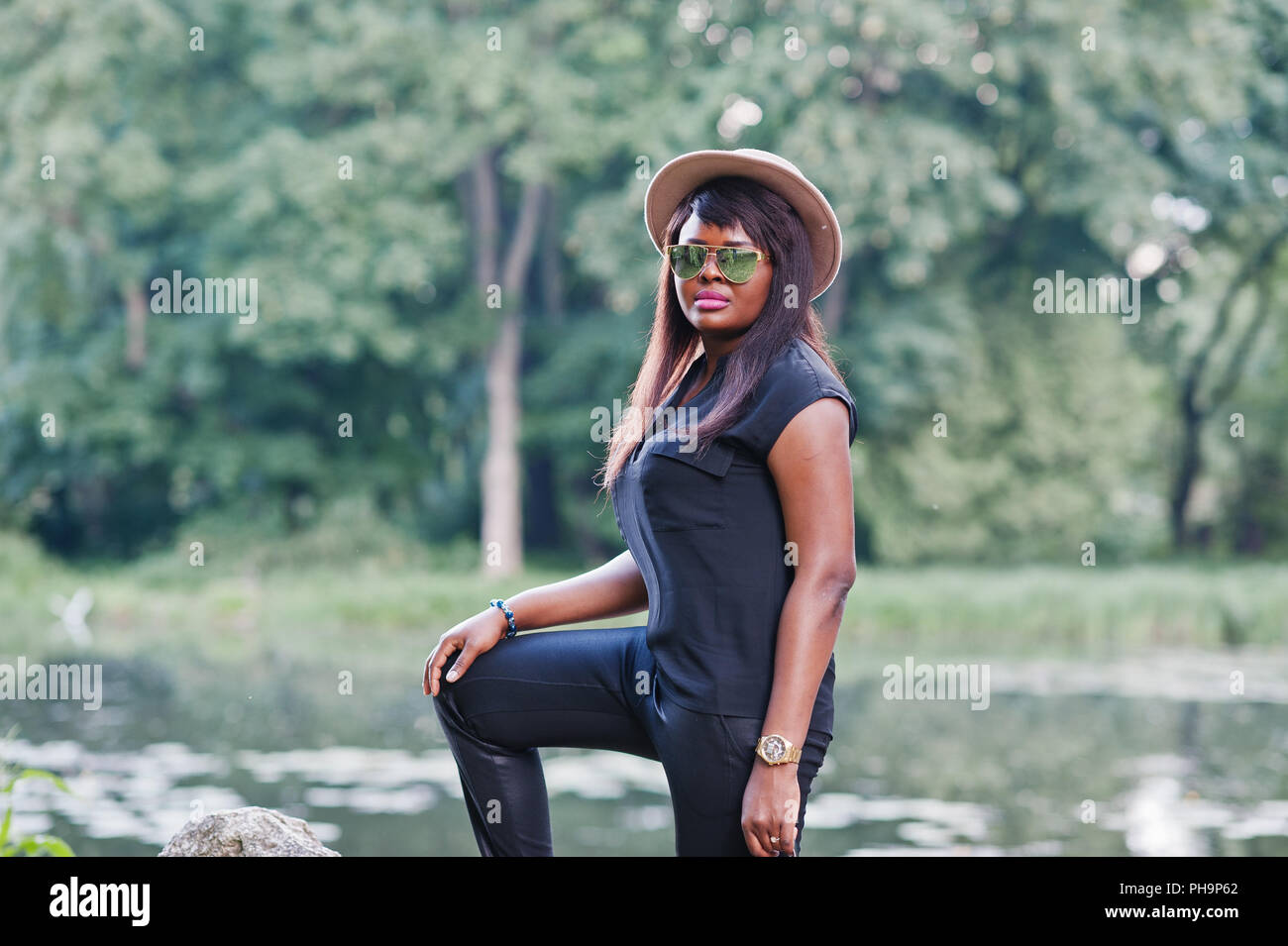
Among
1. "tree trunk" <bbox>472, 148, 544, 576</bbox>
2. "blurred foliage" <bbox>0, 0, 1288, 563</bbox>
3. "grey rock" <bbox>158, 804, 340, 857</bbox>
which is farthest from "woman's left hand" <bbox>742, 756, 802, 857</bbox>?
"tree trunk" <bbox>472, 148, 544, 576</bbox>

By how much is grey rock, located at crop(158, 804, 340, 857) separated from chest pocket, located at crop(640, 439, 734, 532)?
3.96ft

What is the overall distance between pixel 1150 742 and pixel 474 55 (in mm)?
11908

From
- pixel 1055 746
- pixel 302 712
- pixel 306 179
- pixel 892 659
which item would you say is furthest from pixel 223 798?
pixel 306 179

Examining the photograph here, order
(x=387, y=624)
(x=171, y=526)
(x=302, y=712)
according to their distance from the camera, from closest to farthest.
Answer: (x=302, y=712) < (x=387, y=624) < (x=171, y=526)

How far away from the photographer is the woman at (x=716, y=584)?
2.44m

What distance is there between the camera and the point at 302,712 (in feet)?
37.7

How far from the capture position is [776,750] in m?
2.41

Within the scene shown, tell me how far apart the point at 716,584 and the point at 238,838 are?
4.43 feet

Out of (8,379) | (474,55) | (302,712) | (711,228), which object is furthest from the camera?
(8,379)

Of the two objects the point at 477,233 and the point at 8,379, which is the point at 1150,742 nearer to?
the point at 477,233

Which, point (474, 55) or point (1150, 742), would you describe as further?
point (474, 55)

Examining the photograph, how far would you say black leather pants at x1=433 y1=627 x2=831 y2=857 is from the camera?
248 cm

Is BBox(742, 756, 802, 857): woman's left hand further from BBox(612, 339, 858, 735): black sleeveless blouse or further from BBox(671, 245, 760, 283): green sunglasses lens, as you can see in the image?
BBox(671, 245, 760, 283): green sunglasses lens
